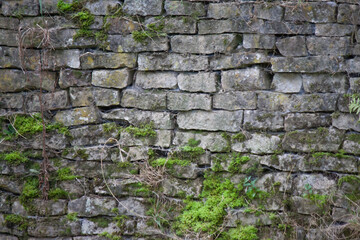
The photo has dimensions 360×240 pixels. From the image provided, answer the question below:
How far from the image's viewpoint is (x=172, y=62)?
9.16 feet

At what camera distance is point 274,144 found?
107 inches

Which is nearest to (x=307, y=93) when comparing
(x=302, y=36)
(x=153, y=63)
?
(x=302, y=36)

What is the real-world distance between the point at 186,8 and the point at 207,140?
1111 mm

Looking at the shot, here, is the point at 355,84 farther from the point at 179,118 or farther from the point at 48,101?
the point at 48,101

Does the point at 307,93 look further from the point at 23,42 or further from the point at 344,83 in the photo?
the point at 23,42

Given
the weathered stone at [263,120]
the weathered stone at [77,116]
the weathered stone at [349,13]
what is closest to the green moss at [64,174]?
the weathered stone at [77,116]

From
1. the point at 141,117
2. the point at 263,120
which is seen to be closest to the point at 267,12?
the point at 263,120

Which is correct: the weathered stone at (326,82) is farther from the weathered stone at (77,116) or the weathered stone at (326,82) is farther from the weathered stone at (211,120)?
the weathered stone at (77,116)

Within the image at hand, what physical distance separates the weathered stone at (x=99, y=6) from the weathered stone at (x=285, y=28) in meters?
1.27

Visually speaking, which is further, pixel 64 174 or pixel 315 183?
pixel 64 174

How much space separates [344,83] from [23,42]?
2714 millimetres

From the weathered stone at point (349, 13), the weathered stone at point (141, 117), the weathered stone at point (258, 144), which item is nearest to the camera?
the weathered stone at point (349, 13)

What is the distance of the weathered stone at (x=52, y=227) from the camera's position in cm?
282

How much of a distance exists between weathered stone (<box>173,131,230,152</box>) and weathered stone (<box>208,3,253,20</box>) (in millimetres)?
980
